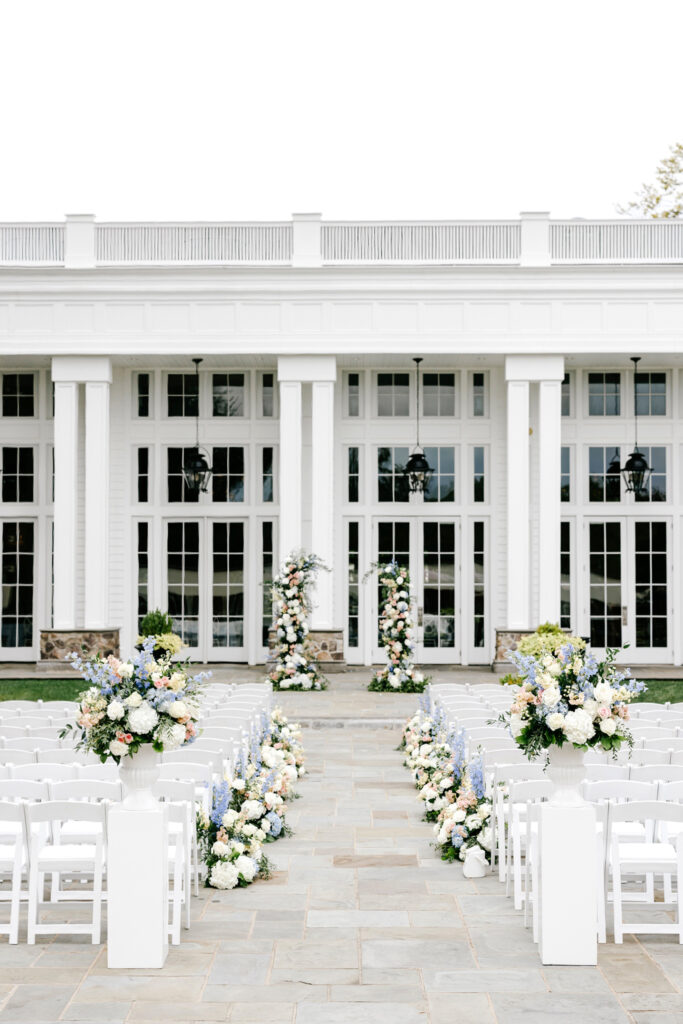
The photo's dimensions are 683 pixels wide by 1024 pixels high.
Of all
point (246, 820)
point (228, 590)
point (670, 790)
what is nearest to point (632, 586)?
point (228, 590)

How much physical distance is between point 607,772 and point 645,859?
1665 mm

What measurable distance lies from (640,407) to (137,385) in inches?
367

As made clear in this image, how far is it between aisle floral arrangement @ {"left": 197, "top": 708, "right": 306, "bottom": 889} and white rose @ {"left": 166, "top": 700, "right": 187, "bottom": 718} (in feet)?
5.87

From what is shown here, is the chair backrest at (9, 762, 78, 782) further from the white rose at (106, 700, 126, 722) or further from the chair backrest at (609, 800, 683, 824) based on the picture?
the chair backrest at (609, 800, 683, 824)

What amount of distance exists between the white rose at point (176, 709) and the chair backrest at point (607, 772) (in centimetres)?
328

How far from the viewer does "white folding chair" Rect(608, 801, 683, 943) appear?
22.1 feet

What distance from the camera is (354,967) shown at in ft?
20.5

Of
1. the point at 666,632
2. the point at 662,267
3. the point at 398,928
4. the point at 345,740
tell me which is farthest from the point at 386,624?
the point at 398,928

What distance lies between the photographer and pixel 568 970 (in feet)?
20.4

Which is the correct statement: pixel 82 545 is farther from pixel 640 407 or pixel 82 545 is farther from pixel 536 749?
pixel 536 749

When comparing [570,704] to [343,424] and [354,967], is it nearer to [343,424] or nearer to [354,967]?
[354,967]

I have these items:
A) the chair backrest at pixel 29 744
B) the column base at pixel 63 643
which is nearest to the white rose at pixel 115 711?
the chair backrest at pixel 29 744

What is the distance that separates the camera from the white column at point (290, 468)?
21.0m

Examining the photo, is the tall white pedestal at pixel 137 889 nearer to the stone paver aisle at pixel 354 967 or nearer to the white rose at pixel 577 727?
the stone paver aisle at pixel 354 967
